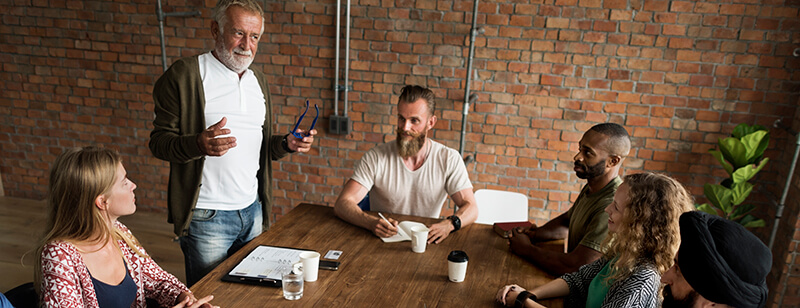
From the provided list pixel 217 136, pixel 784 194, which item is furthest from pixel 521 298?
pixel 784 194

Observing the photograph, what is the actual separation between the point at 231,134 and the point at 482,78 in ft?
6.65

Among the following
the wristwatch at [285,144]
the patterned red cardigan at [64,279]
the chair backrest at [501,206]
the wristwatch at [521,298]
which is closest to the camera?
the patterned red cardigan at [64,279]

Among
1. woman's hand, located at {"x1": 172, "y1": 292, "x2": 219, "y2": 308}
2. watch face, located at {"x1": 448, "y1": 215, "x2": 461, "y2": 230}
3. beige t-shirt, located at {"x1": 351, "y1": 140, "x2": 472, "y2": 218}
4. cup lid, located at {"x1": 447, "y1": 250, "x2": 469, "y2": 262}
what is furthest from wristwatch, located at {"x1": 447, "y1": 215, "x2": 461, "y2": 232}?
woman's hand, located at {"x1": 172, "y1": 292, "x2": 219, "y2": 308}

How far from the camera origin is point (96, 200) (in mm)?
1501

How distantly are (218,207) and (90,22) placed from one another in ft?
9.26

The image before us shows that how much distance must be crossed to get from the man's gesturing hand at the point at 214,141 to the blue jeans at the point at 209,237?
39 cm

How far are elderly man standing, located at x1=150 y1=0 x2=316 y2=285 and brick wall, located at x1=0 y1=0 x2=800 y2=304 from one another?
1.55m

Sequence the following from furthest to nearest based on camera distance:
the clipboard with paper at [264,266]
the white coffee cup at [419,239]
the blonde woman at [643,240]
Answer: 1. the white coffee cup at [419,239]
2. the clipboard with paper at [264,266]
3. the blonde woman at [643,240]

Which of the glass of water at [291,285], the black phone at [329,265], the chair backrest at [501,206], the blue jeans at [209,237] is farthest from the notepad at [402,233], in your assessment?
the chair backrest at [501,206]

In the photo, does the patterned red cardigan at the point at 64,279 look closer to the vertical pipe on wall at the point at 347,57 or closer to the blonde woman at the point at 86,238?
the blonde woman at the point at 86,238

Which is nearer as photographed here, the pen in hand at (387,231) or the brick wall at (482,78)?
the pen in hand at (387,231)

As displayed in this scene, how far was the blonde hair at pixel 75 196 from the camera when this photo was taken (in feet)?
4.80

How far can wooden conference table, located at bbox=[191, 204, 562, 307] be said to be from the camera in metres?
1.64

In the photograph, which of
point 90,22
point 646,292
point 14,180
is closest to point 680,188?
point 646,292
